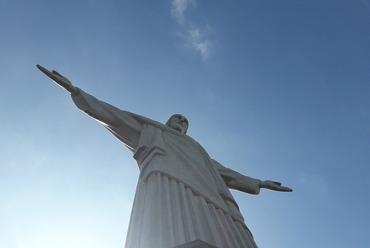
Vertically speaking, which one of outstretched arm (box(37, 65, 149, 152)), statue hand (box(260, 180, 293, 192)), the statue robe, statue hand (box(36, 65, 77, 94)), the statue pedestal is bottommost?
the statue pedestal

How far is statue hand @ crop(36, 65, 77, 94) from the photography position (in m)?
7.31

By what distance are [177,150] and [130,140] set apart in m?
1.38

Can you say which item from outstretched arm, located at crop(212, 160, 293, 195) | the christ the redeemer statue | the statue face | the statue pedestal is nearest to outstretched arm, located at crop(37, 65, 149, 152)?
the christ the redeemer statue

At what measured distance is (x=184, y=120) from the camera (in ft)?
31.3

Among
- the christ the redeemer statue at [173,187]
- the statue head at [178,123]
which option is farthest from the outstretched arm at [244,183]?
the statue head at [178,123]

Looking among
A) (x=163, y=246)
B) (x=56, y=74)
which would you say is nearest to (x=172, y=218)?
(x=163, y=246)

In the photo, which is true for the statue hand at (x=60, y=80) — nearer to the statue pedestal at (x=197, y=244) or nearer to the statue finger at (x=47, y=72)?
the statue finger at (x=47, y=72)

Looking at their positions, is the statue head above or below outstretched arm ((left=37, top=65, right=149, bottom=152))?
above

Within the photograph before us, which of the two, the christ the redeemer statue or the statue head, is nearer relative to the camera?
the christ the redeemer statue

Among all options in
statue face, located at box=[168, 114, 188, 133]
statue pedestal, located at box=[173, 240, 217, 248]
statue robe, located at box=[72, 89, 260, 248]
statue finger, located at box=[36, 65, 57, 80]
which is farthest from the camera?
statue face, located at box=[168, 114, 188, 133]

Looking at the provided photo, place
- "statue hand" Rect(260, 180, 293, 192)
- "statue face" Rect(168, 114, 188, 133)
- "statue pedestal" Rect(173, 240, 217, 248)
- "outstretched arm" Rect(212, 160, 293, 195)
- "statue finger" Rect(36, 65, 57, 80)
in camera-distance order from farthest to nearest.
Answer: "statue face" Rect(168, 114, 188, 133)
"statue hand" Rect(260, 180, 293, 192)
"outstretched arm" Rect(212, 160, 293, 195)
"statue finger" Rect(36, 65, 57, 80)
"statue pedestal" Rect(173, 240, 217, 248)

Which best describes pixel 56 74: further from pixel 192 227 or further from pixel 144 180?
pixel 192 227

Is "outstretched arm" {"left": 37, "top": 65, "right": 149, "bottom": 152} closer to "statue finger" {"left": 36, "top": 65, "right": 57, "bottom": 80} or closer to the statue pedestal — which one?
"statue finger" {"left": 36, "top": 65, "right": 57, "bottom": 80}

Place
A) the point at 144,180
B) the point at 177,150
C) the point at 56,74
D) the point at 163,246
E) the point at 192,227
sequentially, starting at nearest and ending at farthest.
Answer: the point at 163,246 → the point at 192,227 → the point at 144,180 → the point at 177,150 → the point at 56,74
